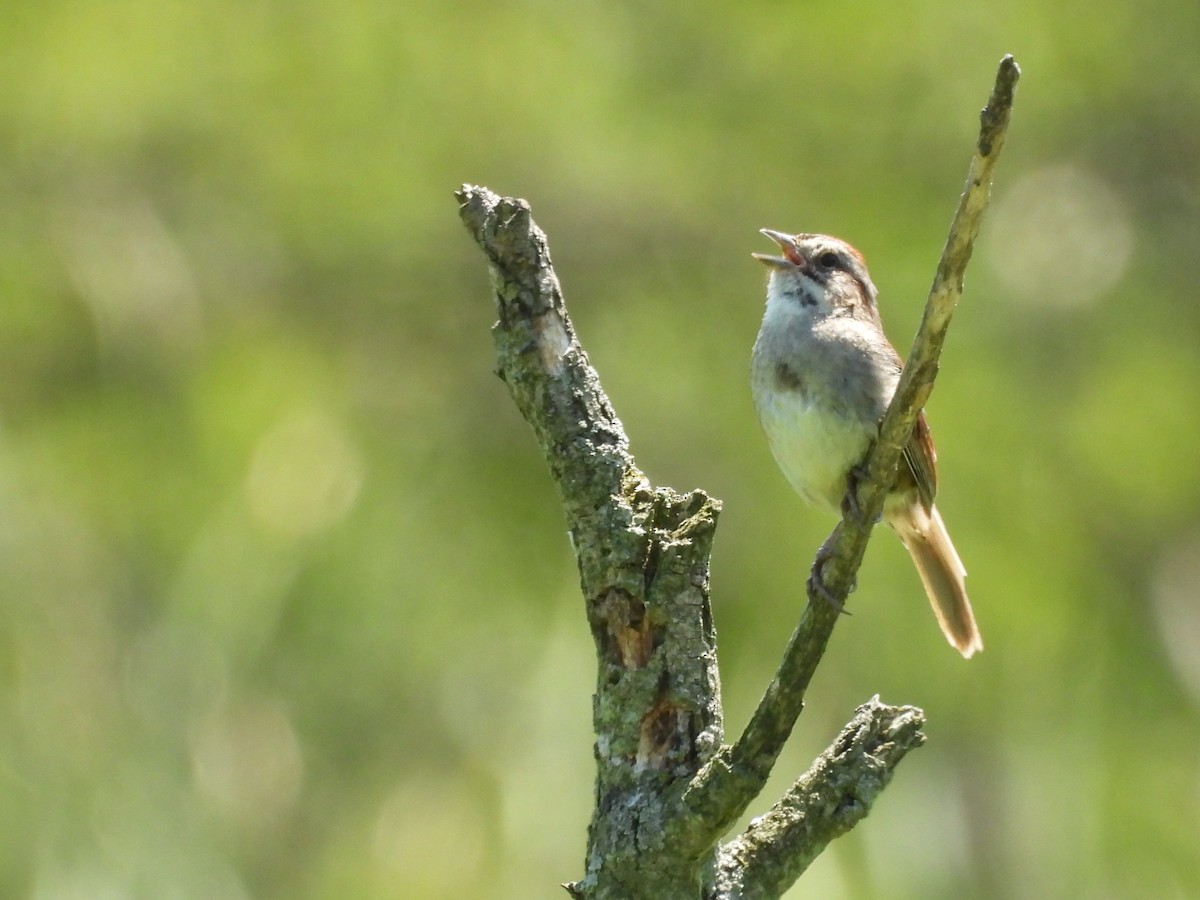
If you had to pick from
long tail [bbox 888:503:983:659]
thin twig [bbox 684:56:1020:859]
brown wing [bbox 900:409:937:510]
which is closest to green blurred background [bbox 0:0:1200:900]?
long tail [bbox 888:503:983:659]

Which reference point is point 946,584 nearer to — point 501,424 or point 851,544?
point 851,544

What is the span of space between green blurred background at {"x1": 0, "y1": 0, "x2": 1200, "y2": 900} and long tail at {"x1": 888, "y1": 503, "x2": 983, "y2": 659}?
0.55 metres

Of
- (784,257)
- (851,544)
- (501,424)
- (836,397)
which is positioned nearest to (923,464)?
(836,397)

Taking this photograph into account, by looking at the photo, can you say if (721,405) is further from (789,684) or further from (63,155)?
(789,684)

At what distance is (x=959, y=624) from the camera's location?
165 inches

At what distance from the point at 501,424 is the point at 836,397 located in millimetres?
1921

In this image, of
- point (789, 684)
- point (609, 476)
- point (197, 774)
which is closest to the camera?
point (789, 684)

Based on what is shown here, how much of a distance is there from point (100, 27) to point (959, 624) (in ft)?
11.6

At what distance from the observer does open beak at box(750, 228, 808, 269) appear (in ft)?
14.0

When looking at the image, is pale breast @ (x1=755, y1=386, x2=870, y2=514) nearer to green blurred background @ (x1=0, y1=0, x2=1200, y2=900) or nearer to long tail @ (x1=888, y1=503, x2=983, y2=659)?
long tail @ (x1=888, y1=503, x2=983, y2=659)

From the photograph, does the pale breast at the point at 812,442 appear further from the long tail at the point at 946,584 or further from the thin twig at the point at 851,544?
the thin twig at the point at 851,544

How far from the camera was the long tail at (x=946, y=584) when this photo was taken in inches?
164

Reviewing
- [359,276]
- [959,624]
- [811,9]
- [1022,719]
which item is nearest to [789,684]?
[959,624]

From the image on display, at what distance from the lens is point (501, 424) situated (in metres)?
5.43
